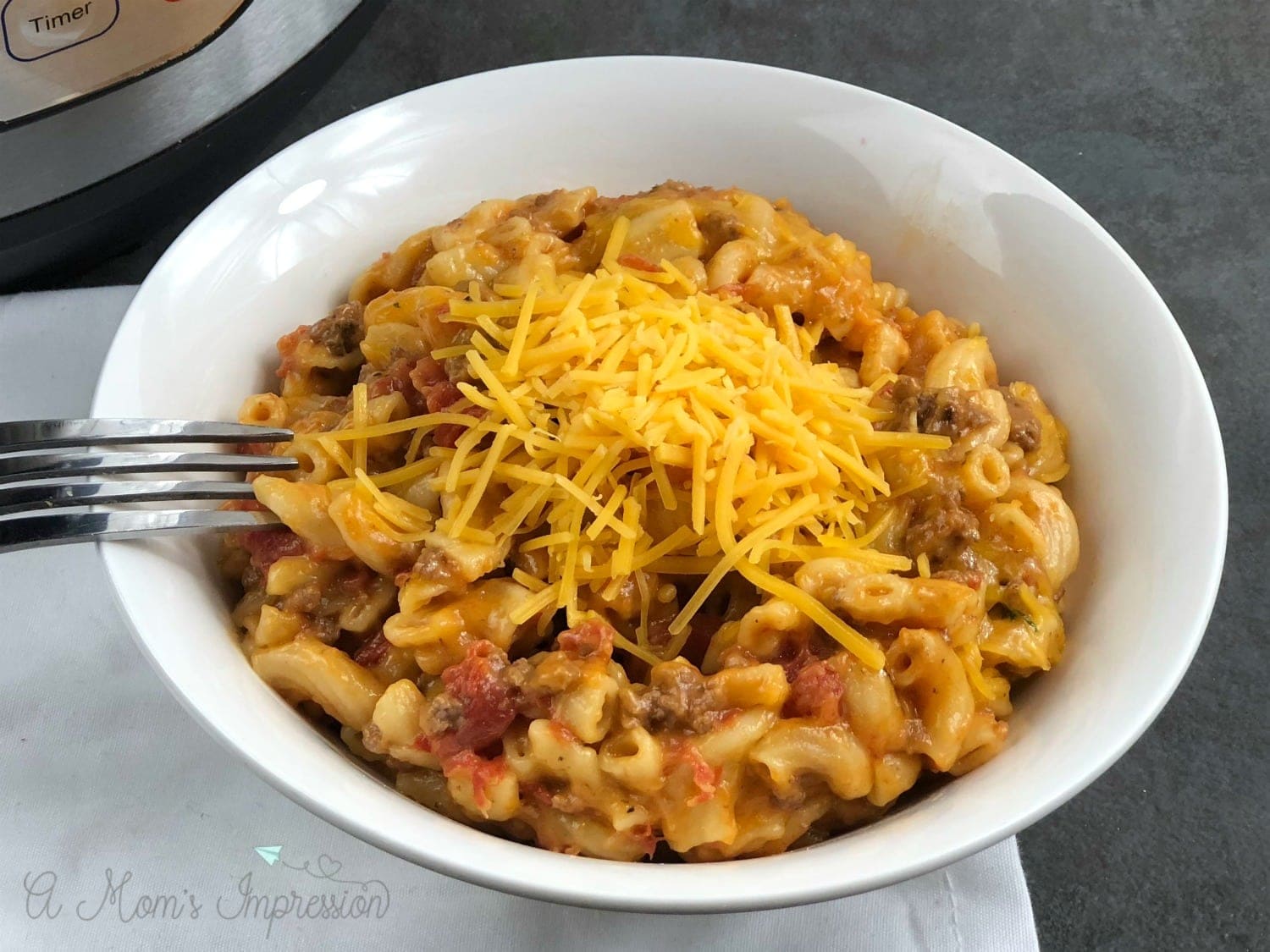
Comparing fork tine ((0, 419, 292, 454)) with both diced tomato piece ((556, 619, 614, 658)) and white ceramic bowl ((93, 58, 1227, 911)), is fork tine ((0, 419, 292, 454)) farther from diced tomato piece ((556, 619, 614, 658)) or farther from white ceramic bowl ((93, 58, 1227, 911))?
diced tomato piece ((556, 619, 614, 658))

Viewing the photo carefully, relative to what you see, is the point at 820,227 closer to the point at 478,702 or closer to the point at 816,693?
the point at 816,693

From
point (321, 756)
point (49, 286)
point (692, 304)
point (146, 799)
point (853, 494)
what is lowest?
point (146, 799)

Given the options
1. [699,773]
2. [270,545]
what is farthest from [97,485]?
[699,773]

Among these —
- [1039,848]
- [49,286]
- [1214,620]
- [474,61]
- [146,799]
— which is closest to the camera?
[146,799]

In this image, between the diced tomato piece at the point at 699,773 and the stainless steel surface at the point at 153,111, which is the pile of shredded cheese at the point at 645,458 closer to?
the diced tomato piece at the point at 699,773

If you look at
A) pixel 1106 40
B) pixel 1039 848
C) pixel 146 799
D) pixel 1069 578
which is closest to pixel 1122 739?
pixel 1069 578

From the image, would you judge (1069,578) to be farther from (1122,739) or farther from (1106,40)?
(1106,40)
